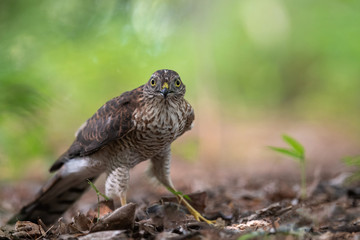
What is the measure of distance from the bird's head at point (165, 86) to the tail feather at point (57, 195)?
1250 millimetres

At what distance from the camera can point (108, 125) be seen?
3820mm

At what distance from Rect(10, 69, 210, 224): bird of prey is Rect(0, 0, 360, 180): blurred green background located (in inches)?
25.0

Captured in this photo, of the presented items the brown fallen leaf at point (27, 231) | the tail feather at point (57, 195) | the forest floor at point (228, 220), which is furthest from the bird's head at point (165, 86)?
the brown fallen leaf at point (27, 231)

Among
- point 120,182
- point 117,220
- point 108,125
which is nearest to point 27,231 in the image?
point 117,220

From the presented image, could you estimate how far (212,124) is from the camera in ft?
37.9

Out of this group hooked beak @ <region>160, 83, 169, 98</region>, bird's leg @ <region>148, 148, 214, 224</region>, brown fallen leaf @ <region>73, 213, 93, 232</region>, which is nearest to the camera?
brown fallen leaf @ <region>73, 213, 93, 232</region>

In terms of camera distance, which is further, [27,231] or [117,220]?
[27,231]

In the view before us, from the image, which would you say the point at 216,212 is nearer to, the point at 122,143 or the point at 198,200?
the point at 198,200

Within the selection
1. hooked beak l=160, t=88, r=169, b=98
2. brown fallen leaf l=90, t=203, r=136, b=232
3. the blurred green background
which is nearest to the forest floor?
brown fallen leaf l=90, t=203, r=136, b=232

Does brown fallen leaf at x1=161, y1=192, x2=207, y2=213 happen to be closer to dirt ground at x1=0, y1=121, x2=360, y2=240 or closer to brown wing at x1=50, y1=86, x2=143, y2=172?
dirt ground at x1=0, y1=121, x2=360, y2=240

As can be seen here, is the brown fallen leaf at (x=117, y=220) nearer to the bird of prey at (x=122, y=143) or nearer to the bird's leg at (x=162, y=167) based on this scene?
the bird of prey at (x=122, y=143)

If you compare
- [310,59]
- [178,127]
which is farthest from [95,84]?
[310,59]

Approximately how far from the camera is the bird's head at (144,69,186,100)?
3.51 meters

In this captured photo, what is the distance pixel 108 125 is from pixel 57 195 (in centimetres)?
127
